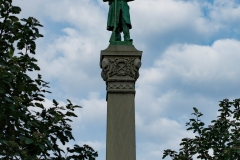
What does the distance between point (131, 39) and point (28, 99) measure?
3.14 meters

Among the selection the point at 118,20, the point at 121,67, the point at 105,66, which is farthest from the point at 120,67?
the point at 118,20

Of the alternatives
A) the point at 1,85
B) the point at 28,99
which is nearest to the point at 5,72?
the point at 1,85

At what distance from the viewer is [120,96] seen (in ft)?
27.6

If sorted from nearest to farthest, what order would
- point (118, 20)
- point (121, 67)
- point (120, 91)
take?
1. point (120, 91)
2. point (121, 67)
3. point (118, 20)

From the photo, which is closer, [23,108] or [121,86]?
[23,108]

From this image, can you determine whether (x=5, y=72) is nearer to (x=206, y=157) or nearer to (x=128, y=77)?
(x=128, y=77)

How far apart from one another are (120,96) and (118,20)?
1730mm

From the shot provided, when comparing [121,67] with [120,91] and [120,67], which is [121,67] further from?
[120,91]

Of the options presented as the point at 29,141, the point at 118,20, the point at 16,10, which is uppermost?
the point at 118,20

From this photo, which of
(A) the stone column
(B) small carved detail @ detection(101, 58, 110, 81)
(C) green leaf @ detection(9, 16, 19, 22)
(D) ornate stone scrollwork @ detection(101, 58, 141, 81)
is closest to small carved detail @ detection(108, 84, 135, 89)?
(A) the stone column

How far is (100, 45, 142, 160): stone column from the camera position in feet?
26.5

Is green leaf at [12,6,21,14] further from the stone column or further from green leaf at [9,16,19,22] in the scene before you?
the stone column

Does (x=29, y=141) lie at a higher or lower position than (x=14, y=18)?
lower

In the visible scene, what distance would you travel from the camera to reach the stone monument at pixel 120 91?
807cm
